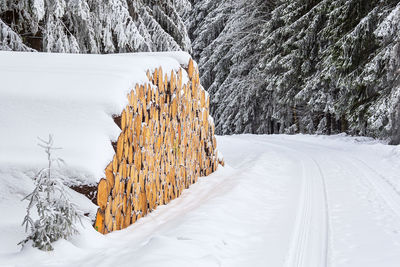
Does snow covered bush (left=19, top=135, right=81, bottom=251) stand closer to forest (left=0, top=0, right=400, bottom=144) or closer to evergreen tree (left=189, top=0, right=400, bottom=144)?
forest (left=0, top=0, right=400, bottom=144)

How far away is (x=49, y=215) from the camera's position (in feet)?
10.6

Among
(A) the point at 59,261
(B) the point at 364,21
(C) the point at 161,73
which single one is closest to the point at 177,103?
(C) the point at 161,73

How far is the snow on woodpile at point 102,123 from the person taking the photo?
393 centimetres

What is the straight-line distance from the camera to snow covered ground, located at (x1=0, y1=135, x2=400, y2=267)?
3.32 metres

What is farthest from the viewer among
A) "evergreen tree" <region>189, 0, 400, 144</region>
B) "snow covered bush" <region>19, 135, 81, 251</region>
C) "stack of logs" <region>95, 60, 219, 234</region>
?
"evergreen tree" <region>189, 0, 400, 144</region>

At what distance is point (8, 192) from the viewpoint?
12.2 ft

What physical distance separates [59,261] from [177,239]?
3.51 feet

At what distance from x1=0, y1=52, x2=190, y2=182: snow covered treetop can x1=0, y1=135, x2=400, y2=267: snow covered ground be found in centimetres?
38

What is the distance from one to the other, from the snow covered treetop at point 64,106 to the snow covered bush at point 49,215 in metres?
0.49

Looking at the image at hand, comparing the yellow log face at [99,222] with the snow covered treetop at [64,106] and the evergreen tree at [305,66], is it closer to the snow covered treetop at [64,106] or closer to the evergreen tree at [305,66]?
the snow covered treetop at [64,106]

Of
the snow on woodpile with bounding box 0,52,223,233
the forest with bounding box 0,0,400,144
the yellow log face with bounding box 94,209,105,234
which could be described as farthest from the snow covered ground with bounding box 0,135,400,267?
the forest with bounding box 0,0,400,144

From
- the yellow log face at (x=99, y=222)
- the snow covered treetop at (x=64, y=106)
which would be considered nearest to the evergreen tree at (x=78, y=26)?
the snow covered treetop at (x=64, y=106)

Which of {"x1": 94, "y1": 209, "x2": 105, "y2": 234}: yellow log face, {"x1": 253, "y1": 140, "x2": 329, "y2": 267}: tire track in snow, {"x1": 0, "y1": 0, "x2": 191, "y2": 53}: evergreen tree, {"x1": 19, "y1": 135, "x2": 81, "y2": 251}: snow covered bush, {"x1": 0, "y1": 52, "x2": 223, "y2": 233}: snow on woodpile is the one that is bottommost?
{"x1": 253, "y1": 140, "x2": 329, "y2": 267}: tire track in snow

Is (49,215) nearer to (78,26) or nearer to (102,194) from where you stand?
(102,194)
